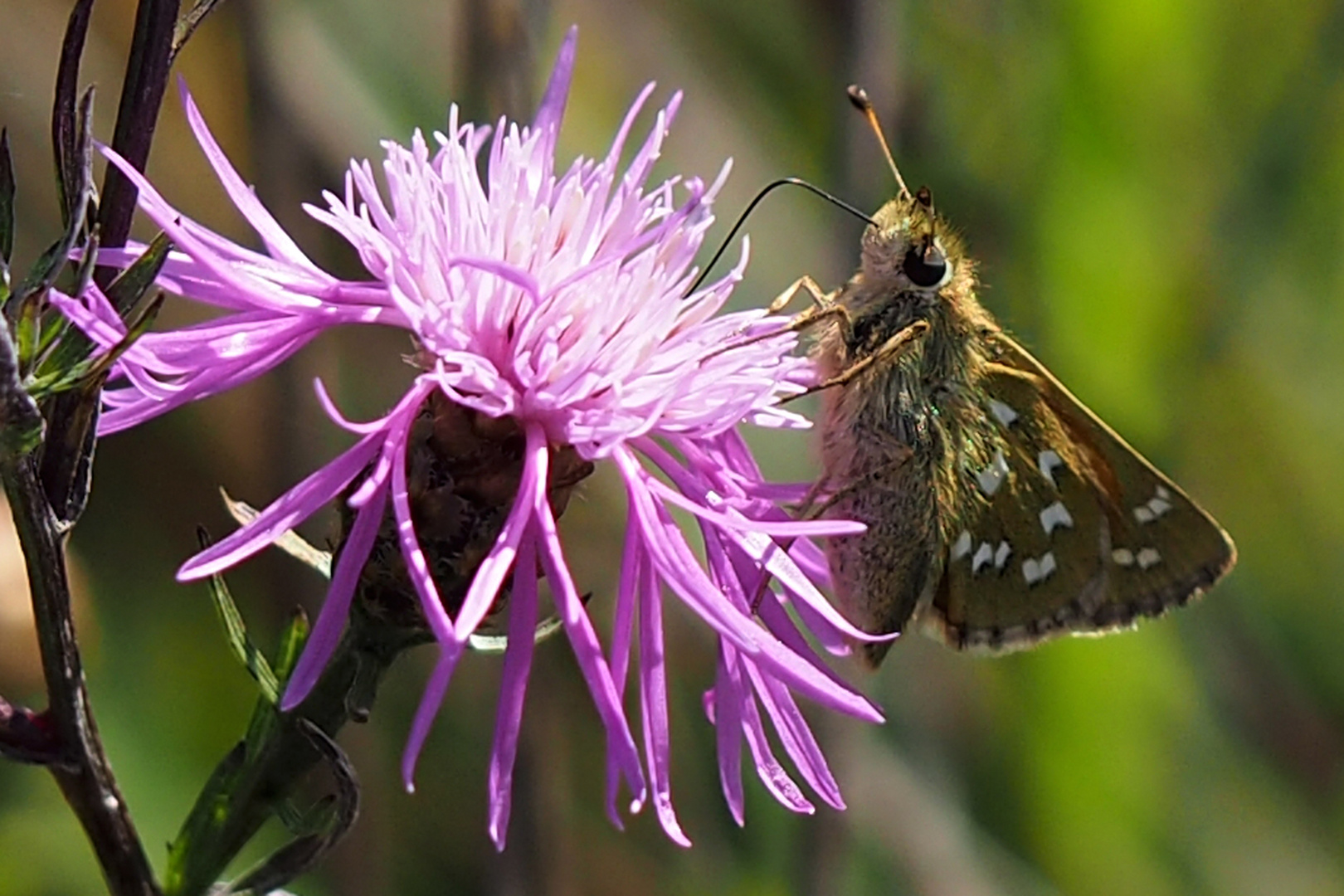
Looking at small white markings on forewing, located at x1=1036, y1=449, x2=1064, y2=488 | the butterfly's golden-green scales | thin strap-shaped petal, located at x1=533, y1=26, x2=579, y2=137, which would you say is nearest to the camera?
thin strap-shaped petal, located at x1=533, y1=26, x2=579, y2=137

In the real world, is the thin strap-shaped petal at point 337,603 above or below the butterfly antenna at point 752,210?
below

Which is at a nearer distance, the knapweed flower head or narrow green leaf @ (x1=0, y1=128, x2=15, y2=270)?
narrow green leaf @ (x1=0, y1=128, x2=15, y2=270)

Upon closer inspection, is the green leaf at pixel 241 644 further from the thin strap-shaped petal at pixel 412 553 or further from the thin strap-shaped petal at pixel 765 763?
the thin strap-shaped petal at pixel 765 763

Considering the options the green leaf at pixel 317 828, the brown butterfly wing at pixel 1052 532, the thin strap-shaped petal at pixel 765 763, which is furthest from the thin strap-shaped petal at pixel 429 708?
the brown butterfly wing at pixel 1052 532

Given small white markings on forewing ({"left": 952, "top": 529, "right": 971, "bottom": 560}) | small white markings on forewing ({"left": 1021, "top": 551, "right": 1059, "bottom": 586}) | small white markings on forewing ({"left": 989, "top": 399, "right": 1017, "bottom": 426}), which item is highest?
small white markings on forewing ({"left": 989, "top": 399, "right": 1017, "bottom": 426})

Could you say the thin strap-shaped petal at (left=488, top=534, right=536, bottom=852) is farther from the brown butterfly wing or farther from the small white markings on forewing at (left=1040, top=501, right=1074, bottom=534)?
the small white markings on forewing at (left=1040, top=501, right=1074, bottom=534)

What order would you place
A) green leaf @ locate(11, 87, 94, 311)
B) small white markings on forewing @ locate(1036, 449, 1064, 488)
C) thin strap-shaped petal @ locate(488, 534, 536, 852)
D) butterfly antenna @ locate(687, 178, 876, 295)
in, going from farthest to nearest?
small white markings on forewing @ locate(1036, 449, 1064, 488)
butterfly antenna @ locate(687, 178, 876, 295)
thin strap-shaped petal @ locate(488, 534, 536, 852)
green leaf @ locate(11, 87, 94, 311)

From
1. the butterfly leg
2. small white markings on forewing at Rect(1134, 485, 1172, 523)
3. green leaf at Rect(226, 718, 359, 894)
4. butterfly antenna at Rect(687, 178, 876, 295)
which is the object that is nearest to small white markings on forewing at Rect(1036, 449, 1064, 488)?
small white markings on forewing at Rect(1134, 485, 1172, 523)

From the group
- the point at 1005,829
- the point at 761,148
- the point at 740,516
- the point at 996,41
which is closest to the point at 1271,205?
the point at 996,41
